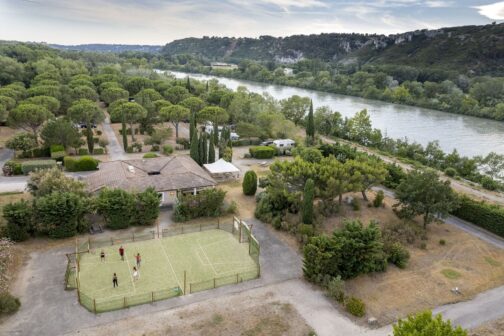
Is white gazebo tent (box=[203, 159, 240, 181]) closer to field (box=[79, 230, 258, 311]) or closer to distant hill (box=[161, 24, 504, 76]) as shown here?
field (box=[79, 230, 258, 311])

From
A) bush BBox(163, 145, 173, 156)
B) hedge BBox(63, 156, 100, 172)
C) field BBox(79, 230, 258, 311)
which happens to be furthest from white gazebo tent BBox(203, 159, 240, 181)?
hedge BBox(63, 156, 100, 172)

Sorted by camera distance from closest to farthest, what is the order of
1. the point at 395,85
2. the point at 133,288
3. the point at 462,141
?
the point at 133,288 → the point at 462,141 → the point at 395,85

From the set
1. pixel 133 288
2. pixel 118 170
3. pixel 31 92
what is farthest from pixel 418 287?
pixel 31 92

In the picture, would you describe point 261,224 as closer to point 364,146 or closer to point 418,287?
point 418,287

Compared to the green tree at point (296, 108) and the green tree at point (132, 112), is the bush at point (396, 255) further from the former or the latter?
the green tree at point (296, 108)

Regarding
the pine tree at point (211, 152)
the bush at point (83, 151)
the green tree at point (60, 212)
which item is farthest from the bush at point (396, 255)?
the bush at point (83, 151)

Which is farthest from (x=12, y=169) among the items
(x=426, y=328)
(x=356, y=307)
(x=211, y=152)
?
(x=426, y=328)
